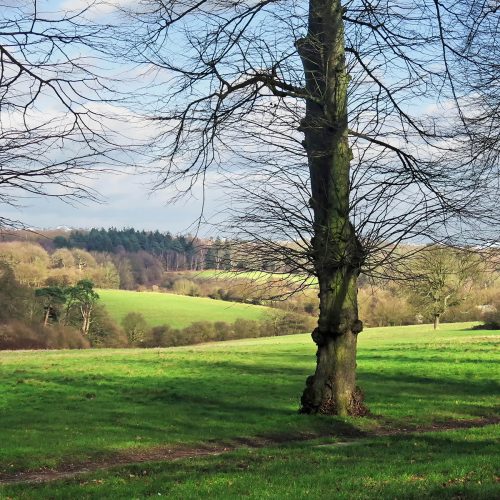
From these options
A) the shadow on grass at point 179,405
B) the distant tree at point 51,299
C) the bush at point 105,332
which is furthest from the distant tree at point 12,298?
the shadow on grass at point 179,405

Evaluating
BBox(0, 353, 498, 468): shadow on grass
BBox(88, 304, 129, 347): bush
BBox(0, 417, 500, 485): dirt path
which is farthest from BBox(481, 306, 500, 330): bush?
BBox(0, 417, 500, 485): dirt path

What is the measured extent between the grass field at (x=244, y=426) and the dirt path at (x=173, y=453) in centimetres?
21

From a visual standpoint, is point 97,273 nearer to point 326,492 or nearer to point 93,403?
point 93,403

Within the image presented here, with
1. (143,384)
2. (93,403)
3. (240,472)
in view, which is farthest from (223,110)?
(143,384)

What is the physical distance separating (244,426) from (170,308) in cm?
6662

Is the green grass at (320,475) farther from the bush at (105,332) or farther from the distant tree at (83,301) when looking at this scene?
the distant tree at (83,301)

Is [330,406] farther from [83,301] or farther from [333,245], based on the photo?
[83,301]

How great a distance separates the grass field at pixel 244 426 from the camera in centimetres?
743

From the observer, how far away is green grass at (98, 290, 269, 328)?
73.9 m

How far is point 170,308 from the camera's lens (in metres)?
80.2

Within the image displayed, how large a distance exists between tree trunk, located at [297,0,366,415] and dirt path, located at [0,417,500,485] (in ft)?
3.56

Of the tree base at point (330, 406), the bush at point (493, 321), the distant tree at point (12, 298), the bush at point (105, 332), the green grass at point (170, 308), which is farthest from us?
the green grass at point (170, 308)

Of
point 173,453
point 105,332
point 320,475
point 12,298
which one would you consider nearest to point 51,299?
point 105,332

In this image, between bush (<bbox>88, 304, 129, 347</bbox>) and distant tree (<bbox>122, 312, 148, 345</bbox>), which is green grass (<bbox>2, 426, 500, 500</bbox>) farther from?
distant tree (<bbox>122, 312, 148, 345</bbox>)
